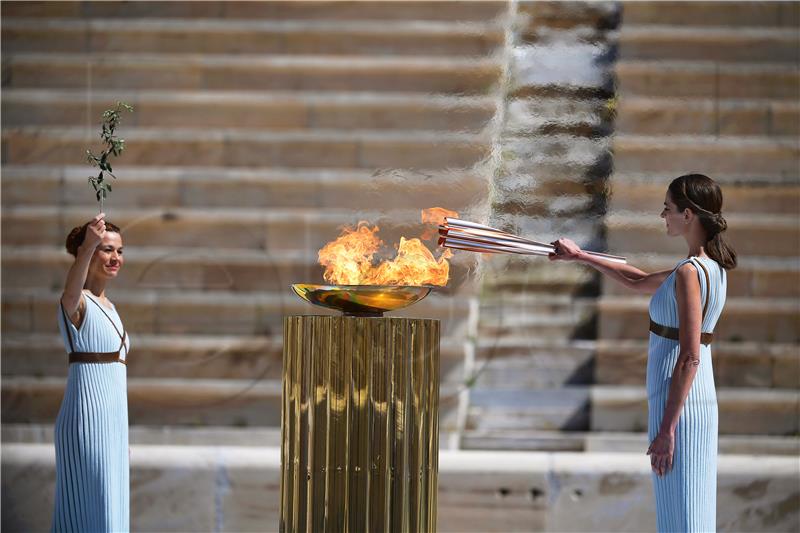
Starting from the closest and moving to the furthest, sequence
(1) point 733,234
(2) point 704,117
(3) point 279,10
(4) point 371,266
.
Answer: (4) point 371,266, (1) point 733,234, (2) point 704,117, (3) point 279,10

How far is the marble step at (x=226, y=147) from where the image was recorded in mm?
6949

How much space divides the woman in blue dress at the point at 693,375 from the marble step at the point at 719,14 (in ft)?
11.6

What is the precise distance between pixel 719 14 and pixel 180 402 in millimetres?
3974

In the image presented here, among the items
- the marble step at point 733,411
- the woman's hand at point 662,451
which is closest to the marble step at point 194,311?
the marble step at point 733,411

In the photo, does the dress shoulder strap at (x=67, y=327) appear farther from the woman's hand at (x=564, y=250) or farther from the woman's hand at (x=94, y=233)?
the woman's hand at (x=564, y=250)

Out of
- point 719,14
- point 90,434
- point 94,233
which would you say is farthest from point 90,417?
point 719,14

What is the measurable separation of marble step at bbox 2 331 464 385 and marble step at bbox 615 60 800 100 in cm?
191

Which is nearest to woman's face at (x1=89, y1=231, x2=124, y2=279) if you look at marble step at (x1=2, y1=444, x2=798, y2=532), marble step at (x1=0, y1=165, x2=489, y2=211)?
marble step at (x1=2, y1=444, x2=798, y2=532)

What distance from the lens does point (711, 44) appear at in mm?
7152

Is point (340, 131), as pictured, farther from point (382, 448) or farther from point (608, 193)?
point (382, 448)

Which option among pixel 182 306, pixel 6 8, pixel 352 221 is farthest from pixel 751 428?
pixel 6 8

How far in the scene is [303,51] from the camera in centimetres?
732

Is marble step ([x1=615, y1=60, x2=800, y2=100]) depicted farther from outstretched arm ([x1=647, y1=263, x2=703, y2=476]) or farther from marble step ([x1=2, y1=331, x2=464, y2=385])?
outstretched arm ([x1=647, y1=263, x2=703, y2=476])

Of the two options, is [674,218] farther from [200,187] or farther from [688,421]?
[200,187]
